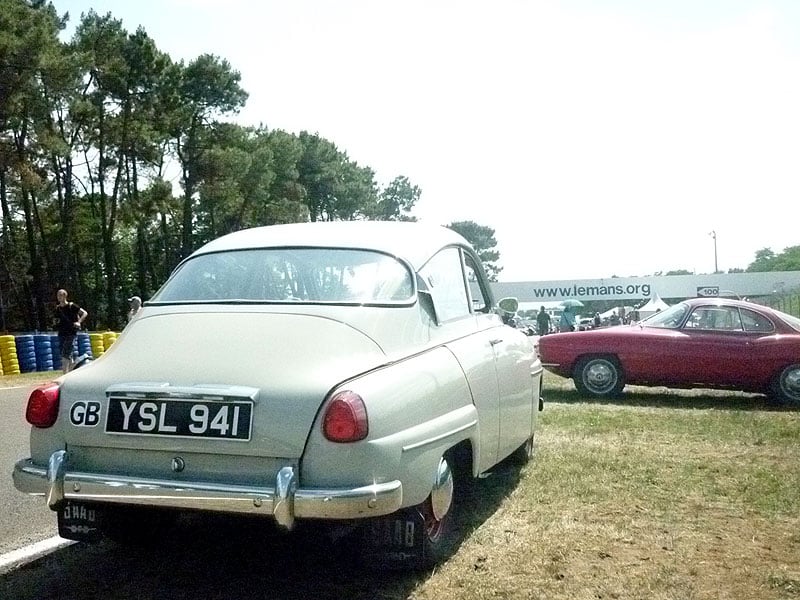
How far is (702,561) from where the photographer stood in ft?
14.1

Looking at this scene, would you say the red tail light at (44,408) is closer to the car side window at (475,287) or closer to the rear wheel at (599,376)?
the car side window at (475,287)

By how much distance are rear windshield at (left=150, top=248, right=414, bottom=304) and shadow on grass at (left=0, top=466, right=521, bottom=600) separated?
116cm

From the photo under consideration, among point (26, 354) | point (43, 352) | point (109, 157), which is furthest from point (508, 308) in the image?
point (109, 157)

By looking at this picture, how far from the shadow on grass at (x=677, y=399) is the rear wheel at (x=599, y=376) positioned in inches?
4.9

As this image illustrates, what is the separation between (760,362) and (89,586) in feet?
31.0

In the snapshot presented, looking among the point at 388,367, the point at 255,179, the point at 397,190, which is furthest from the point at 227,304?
the point at 397,190

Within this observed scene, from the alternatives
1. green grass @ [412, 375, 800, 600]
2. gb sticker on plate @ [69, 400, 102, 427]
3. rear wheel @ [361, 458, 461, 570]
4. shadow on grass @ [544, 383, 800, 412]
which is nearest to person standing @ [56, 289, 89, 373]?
shadow on grass @ [544, 383, 800, 412]

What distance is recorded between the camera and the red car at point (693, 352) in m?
11.3

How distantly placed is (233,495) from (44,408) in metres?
1.10

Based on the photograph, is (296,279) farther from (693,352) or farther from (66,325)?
(66,325)

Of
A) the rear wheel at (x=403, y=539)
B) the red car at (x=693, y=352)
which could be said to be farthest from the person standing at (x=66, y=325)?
the rear wheel at (x=403, y=539)

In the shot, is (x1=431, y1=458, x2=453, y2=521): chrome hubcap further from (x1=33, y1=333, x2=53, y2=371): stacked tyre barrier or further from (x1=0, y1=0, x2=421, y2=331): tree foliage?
(x1=0, y1=0, x2=421, y2=331): tree foliage

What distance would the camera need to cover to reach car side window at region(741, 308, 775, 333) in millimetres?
11577

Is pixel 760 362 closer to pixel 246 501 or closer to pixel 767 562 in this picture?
pixel 767 562
